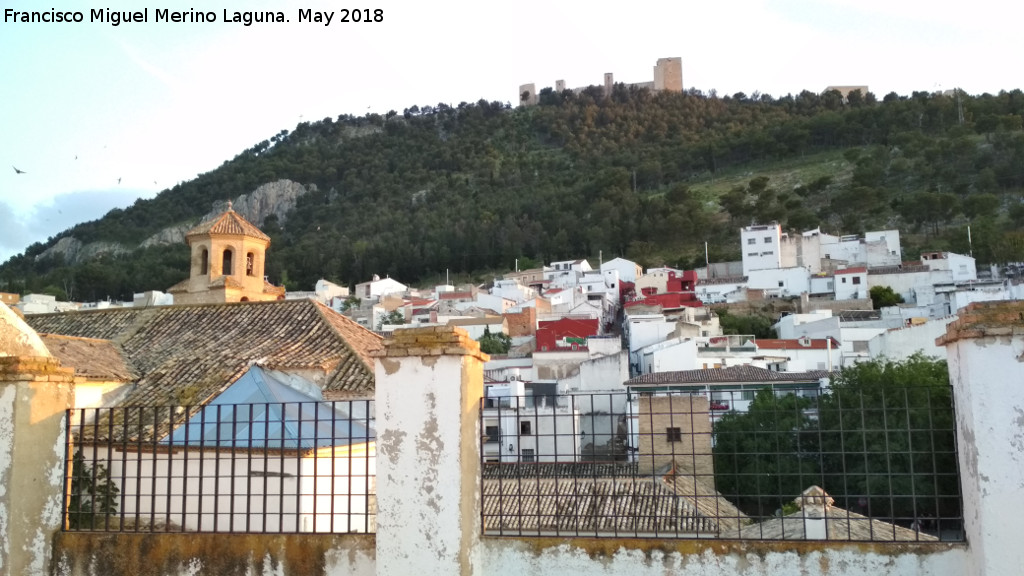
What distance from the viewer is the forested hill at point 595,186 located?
70.0 meters

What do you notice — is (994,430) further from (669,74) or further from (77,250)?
(669,74)

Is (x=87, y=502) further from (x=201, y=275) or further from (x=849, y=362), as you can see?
(x=849, y=362)

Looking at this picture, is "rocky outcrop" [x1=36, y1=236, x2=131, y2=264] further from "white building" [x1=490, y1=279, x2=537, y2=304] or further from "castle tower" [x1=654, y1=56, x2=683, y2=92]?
"castle tower" [x1=654, y1=56, x2=683, y2=92]

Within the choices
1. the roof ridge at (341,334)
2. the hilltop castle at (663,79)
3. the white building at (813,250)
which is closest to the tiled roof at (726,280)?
the white building at (813,250)

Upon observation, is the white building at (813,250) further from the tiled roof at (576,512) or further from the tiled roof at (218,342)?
the tiled roof at (218,342)

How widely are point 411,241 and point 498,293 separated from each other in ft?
88.3

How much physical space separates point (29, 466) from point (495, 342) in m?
39.1

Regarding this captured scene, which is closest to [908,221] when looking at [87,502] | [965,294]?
[965,294]

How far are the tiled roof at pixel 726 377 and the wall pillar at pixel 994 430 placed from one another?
23596 mm

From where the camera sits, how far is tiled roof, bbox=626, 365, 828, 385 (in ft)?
92.8

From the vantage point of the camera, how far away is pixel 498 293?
190 feet

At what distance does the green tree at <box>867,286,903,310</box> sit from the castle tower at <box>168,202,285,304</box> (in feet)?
141

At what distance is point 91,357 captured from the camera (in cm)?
1407

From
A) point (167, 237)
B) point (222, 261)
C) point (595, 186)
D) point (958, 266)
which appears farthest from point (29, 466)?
point (167, 237)
